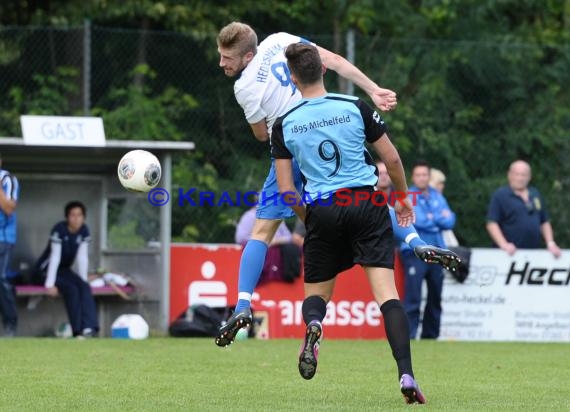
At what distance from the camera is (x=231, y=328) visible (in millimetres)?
7586

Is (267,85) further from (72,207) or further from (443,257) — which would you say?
(72,207)

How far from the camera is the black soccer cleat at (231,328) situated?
24.8ft

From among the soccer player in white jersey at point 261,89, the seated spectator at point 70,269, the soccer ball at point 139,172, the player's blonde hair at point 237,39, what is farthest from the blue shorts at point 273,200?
the seated spectator at point 70,269

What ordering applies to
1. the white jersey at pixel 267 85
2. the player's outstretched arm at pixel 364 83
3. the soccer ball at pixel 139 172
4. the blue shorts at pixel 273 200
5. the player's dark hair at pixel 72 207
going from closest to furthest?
the player's outstretched arm at pixel 364 83, the blue shorts at pixel 273 200, the white jersey at pixel 267 85, the soccer ball at pixel 139 172, the player's dark hair at pixel 72 207

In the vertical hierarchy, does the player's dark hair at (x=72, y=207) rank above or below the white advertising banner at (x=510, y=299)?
above

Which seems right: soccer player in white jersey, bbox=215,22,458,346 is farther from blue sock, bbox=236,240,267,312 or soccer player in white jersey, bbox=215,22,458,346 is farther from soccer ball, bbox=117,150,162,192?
soccer ball, bbox=117,150,162,192

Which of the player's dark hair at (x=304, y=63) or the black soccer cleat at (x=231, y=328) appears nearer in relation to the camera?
the player's dark hair at (x=304, y=63)

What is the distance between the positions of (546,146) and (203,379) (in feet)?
29.2

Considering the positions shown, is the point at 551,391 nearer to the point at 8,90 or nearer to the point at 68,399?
the point at 68,399

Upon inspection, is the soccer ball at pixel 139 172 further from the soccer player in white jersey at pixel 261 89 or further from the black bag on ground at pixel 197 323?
the black bag on ground at pixel 197 323

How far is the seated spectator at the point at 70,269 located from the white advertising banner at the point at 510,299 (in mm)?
4170

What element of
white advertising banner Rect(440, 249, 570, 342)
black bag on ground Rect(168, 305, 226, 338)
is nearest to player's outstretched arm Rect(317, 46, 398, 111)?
black bag on ground Rect(168, 305, 226, 338)

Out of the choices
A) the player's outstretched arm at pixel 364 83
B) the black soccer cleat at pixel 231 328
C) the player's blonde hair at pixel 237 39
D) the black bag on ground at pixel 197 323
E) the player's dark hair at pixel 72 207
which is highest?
the player's blonde hair at pixel 237 39

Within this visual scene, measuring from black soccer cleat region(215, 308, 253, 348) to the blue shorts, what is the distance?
2.73 ft
